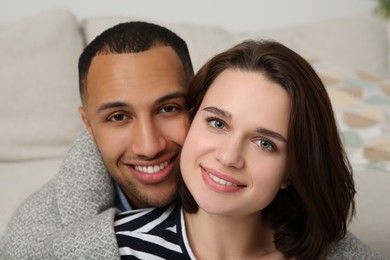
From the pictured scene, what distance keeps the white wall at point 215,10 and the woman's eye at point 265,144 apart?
1914 mm

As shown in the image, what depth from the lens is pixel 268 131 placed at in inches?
44.8

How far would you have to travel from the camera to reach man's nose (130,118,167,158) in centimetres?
134

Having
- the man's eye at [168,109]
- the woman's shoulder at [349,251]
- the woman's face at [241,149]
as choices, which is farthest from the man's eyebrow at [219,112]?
the woman's shoulder at [349,251]

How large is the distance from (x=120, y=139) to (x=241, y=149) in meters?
0.37

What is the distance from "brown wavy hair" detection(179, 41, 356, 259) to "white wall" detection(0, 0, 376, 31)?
166cm

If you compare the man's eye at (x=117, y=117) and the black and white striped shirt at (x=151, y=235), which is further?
the man's eye at (x=117, y=117)

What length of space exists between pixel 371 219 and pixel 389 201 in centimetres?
9

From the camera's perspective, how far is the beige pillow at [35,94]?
2.24m

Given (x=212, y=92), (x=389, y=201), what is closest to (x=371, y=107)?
(x=389, y=201)

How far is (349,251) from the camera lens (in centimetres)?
135

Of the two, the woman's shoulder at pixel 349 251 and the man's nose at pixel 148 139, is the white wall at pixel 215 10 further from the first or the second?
the woman's shoulder at pixel 349 251

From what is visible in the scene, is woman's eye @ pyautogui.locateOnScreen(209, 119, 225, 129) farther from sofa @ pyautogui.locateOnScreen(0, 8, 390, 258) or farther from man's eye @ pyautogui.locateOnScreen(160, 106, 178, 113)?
sofa @ pyautogui.locateOnScreen(0, 8, 390, 258)

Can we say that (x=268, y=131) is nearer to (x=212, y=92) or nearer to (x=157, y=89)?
(x=212, y=92)

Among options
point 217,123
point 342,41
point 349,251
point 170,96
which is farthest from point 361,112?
point 217,123
